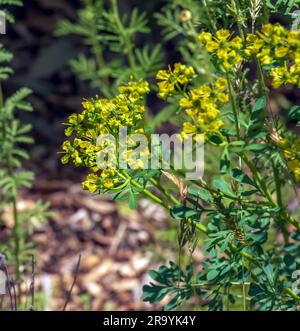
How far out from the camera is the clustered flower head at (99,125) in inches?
64.7

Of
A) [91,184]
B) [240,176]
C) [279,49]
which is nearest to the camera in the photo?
[279,49]

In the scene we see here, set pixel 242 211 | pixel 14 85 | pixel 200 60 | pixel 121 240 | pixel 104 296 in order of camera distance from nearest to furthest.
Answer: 1. pixel 242 211
2. pixel 200 60
3. pixel 104 296
4. pixel 121 240
5. pixel 14 85

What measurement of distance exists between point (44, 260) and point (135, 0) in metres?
1.85

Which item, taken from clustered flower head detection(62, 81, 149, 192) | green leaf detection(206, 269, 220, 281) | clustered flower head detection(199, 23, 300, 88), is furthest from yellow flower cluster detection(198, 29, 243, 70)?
green leaf detection(206, 269, 220, 281)

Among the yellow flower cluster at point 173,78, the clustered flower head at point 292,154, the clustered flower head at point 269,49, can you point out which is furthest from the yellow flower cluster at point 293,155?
the yellow flower cluster at point 173,78

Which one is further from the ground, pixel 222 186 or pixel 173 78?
pixel 173 78

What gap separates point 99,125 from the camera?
1665 millimetres

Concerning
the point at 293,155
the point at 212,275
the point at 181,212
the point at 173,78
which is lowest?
the point at 212,275

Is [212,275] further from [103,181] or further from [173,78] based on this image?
[173,78]

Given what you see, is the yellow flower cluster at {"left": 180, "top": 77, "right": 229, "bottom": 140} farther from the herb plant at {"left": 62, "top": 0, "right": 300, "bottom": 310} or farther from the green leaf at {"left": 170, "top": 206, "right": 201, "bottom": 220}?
the green leaf at {"left": 170, "top": 206, "right": 201, "bottom": 220}

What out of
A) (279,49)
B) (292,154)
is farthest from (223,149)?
(279,49)
